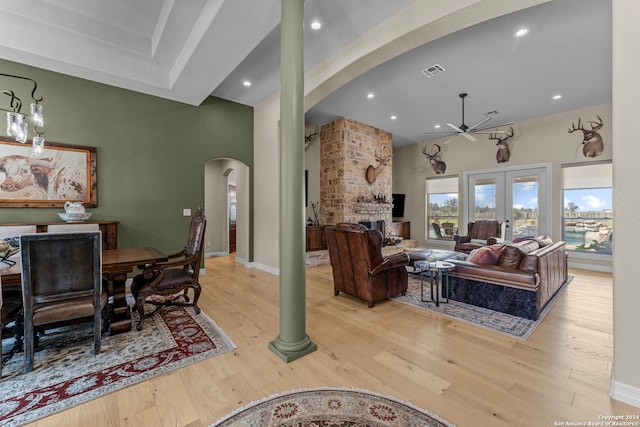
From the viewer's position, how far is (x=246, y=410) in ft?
5.50

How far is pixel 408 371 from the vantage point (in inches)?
81.7

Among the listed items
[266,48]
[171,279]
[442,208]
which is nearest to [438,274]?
[171,279]

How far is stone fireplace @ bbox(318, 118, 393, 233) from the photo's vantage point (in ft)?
21.2

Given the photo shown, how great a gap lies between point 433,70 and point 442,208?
4993 millimetres

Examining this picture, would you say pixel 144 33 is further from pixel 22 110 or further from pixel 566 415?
pixel 566 415

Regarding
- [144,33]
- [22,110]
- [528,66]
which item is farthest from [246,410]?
[528,66]

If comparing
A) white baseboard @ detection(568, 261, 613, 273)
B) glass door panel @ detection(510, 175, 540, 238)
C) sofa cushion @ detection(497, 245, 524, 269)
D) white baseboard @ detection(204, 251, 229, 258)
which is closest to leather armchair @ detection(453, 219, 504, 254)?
glass door panel @ detection(510, 175, 540, 238)

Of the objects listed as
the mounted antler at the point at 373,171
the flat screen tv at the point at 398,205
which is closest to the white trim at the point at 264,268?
Result: the mounted antler at the point at 373,171

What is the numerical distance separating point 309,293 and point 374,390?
2.19 metres

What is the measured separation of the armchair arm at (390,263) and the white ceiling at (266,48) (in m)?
2.83

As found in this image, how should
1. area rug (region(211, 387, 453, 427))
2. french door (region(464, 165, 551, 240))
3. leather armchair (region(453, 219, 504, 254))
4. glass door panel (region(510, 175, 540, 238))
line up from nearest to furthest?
area rug (region(211, 387, 453, 427)), leather armchair (region(453, 219, 504, 254)), french door (region(464, 165, 551, 240)), glass door panel (region(510, 175, 540, 238))

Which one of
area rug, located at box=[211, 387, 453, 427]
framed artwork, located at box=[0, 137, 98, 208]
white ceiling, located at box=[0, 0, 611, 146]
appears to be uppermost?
white ceiling, located at box=[0, 0, 611, 146]

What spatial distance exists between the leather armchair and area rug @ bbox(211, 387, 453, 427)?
514cm

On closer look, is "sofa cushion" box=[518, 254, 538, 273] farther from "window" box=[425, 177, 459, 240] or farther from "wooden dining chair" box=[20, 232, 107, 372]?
"window" box=[425, 177, 459, 240]
